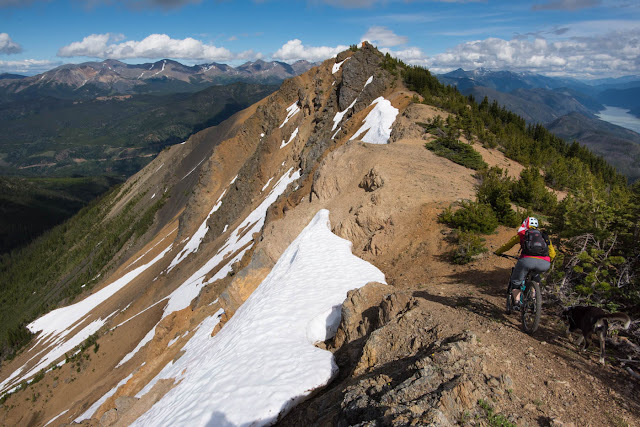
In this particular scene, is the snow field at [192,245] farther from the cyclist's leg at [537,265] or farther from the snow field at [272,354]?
the cyclist's leg at [537,265]

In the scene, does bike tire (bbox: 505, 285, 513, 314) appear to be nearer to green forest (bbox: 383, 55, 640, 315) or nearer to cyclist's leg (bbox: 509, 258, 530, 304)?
A: cyclist's leg (bbox: 509, 258, 530, 304)

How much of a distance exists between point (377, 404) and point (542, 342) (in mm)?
3399

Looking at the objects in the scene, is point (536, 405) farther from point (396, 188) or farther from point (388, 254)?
point (396, 188)

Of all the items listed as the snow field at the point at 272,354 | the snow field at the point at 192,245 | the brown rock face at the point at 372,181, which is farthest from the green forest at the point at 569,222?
the snow field at the point at 192,245

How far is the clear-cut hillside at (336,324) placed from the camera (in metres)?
5.04

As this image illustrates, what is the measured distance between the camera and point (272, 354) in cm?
902

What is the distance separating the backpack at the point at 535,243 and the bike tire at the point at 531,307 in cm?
61

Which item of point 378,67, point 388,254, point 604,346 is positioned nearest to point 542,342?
point 604,346

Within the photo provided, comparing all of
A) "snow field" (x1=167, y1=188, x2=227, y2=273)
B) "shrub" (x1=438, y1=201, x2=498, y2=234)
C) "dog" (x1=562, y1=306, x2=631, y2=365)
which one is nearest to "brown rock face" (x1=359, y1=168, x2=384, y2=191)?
"shrub" (x1=438, y1=201, x2=498, y2=234)

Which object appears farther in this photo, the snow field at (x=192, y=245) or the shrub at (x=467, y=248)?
the snow field at (x=192, y=245)

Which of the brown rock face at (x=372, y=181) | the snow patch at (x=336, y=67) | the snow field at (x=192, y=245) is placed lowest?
the snow field at (x=192, y=245)

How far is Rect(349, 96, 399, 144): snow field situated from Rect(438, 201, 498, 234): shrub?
16383 mm

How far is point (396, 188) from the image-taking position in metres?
16.2

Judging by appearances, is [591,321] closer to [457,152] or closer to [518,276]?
[518,276]
